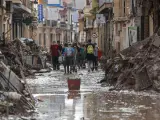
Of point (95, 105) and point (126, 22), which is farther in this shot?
point (126, 22)

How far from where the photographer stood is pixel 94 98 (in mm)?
16188

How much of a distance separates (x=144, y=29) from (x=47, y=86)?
18968 millimetres

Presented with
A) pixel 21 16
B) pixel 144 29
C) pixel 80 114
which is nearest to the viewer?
pixel 80 114

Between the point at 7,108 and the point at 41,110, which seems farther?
the point at 41,110

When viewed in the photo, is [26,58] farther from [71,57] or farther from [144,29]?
[144,29]

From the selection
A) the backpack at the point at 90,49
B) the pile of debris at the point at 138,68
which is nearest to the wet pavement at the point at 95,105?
the pile of debris at the point at 138,68

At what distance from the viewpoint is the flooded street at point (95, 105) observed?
12.5 meters

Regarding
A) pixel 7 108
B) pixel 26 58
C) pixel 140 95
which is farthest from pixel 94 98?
pixel 26 58

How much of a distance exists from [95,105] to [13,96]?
281 centimetres

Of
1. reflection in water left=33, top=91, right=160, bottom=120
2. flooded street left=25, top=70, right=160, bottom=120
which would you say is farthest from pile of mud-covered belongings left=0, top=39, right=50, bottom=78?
reflection in water left=33, top=91, right=160, bottom=120

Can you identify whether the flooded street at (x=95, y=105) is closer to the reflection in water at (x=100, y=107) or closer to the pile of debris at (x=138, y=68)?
the reflection in water at (x=100, y=107)

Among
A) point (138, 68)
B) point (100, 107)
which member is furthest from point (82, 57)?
point (100, 107)

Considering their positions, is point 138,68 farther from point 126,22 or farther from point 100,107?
point 126,22

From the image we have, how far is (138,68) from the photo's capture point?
714 inches
